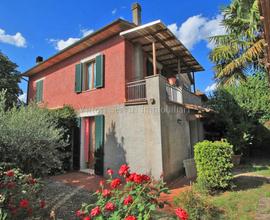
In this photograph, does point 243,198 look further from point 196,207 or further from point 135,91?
point 135,91

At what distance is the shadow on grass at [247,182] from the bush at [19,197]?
636cm

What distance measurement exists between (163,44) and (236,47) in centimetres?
770

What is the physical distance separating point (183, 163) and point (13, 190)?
7593 millimetres

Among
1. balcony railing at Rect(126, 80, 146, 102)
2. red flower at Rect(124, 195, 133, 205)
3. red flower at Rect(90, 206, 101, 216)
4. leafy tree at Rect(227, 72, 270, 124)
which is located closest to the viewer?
red flower at Rect(90, 206, 101, 216)

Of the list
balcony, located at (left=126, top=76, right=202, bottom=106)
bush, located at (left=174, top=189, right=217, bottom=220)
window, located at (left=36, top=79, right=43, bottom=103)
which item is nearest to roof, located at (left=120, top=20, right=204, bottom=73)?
balcony, located at (left=126, top=76, right=202, bottom=106)

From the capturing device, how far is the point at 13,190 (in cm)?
441

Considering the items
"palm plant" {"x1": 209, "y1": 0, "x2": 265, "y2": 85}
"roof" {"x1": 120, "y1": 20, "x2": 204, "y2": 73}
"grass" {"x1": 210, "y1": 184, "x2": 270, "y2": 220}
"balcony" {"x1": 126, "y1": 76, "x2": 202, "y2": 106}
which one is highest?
"palm plant" {"x1": 209, "y1": 0, "x2": 265, "y2": 85}

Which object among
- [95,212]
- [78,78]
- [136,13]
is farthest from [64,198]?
[136,13]

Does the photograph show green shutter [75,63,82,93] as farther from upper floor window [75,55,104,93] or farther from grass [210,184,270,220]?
grass [210,184,270,220]

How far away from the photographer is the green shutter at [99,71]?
36.3ft

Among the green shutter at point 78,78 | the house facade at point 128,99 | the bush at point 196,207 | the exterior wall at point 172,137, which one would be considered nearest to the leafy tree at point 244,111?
the house facade at point 128,99

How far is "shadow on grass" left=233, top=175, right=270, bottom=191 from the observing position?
787 centimetres

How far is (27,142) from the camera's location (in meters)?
6.58

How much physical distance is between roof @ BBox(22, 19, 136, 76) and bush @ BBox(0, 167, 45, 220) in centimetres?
736
